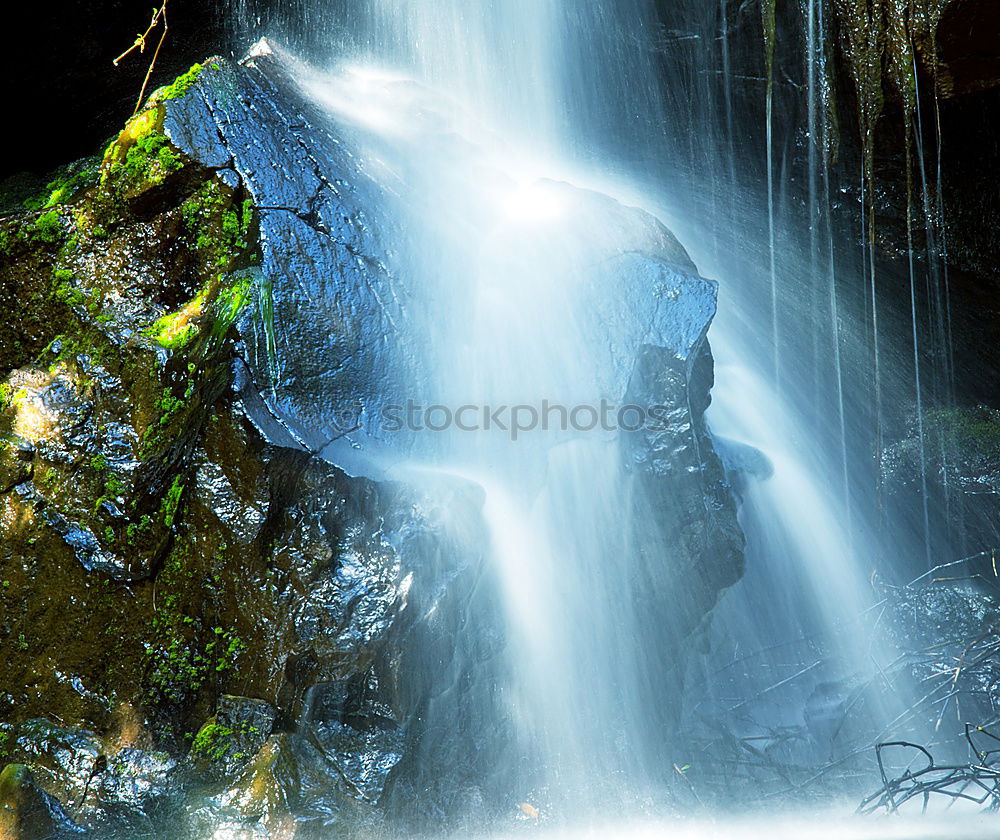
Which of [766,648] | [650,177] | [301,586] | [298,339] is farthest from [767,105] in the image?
[301,586]

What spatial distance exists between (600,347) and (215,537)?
2.31 metres

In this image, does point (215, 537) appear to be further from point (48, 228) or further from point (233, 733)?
point (48, 228)

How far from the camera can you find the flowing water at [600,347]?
13.5 feet

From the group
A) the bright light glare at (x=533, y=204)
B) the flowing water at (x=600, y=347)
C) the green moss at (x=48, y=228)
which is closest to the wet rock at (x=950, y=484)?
the flowing water at (x=600, y=347)

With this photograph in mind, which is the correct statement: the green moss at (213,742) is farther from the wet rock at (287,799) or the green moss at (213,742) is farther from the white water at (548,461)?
the white water at (548,461)

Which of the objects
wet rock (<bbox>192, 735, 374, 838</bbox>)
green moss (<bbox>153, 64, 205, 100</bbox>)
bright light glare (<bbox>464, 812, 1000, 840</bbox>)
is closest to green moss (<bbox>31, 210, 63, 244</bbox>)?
green moss (<bbox>153, 64, 205, 100</bbox>)

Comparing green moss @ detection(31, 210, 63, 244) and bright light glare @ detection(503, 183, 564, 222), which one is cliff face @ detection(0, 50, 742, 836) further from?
bright light glare @ detection(503, 183, 564, 222)

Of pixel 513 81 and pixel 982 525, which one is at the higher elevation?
pixel 513 81

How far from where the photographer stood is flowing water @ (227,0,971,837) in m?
4.12

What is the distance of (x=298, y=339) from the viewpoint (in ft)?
12.0

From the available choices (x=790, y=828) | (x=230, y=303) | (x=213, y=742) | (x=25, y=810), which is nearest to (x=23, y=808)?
(x=25, y=810)

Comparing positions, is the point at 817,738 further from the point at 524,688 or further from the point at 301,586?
the point at 301,586

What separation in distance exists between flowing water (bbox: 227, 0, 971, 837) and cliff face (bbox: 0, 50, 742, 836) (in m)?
0.45

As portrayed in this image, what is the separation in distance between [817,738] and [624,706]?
1.64 m
